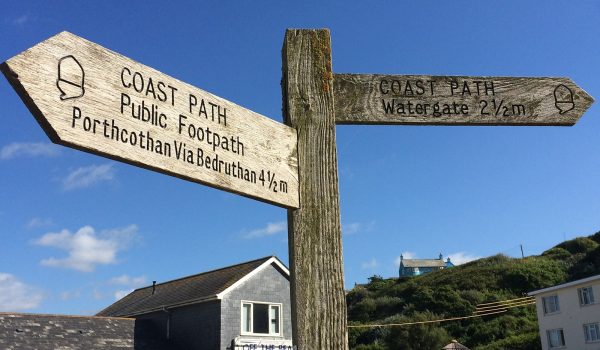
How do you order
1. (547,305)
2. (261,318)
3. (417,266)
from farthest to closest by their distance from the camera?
(417,266), (547,305), (261,318)

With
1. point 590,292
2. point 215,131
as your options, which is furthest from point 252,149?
point 590,292

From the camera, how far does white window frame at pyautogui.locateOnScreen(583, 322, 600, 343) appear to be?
33.3 meters

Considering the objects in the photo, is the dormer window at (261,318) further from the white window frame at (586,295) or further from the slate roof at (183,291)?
the white window frame at (586,295)

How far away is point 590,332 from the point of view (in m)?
33.9

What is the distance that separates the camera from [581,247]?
51.5 meters

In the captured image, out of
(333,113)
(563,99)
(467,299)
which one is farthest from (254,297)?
(467,299)

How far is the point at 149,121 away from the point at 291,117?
2.35 feet

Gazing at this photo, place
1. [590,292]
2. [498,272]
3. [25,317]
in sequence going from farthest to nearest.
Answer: [498,272] → [590,292] → [25,317]

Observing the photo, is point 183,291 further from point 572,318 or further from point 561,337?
point 572,318

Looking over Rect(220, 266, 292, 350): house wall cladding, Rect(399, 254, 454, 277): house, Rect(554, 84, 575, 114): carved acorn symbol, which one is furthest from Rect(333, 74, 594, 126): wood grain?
Rect(399, 254, 454, 277): house

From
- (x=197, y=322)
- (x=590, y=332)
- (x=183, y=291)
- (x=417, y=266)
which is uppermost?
(x=417, y=266)

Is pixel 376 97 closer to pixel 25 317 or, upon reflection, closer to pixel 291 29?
pixel 291 29

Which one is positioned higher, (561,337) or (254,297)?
(254,297)

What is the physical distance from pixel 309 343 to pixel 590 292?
35.4 metres
